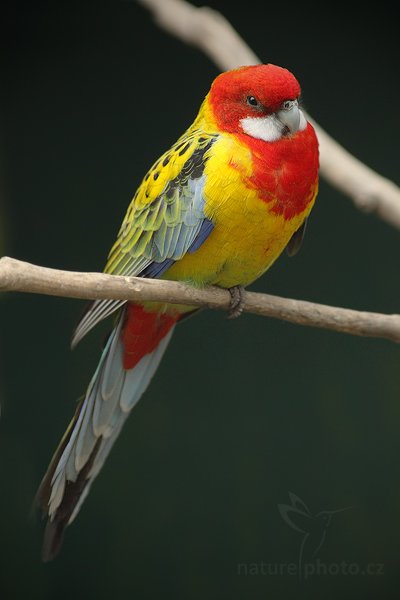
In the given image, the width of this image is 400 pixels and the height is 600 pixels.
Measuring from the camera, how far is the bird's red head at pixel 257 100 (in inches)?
62.4

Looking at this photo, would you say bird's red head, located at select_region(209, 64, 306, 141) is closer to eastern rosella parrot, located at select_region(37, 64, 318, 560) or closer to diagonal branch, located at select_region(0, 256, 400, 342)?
eastern rosella parrot, located at select_region(37, 64, 318, 560)

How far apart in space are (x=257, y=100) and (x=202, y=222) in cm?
26

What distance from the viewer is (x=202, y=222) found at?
64.6 inches

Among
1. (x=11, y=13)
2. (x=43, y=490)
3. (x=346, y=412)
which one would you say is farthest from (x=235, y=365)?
(x=11, y=13)

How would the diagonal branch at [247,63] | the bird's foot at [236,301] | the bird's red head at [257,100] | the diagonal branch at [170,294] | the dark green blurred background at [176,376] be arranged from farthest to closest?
the dark green blurred background at [176,376] < the diagonal branch at [247,63] < the bird's foot at [236,301] < the bird's red head at [257,100] < the diagonal branch at [170,294]

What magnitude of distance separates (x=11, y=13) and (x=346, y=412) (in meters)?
1.39

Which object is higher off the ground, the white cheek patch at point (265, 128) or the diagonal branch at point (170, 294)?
the white cheek patch at point (265, 128)

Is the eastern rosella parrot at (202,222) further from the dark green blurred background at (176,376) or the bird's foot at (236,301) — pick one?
the dark green blurred background at (176,376)

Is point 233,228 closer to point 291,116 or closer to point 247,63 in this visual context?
point 291,116

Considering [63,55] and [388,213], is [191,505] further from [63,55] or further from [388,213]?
[63,55]

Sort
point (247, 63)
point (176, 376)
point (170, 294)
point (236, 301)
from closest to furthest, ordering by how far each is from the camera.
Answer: point (170, 294) < point (236, 301) < point (247, 63) < point (176, 376)

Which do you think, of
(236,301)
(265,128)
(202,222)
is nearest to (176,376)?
(236,301)

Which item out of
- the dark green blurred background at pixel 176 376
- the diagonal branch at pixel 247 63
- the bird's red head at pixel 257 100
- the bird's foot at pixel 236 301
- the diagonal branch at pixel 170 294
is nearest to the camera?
the diagonal branch at pixel 170 294

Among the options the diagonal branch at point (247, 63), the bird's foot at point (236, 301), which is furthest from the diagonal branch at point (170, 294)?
the diagonal branch at point (247, 63)
